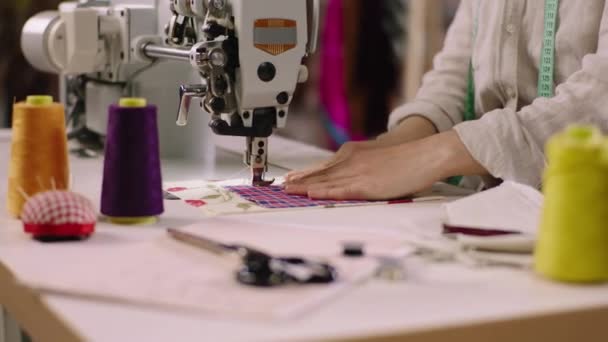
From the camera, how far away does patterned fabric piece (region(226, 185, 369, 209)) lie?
150 cm

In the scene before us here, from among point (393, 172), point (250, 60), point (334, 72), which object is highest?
point (250, 60)

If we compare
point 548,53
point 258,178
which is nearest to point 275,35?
point 258,178

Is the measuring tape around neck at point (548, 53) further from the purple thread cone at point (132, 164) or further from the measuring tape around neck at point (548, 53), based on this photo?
the purple thread cone at point (132, 164)

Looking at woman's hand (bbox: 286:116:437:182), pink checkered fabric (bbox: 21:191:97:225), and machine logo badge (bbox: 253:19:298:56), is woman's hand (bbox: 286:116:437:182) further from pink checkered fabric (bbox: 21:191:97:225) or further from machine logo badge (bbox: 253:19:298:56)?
pink checkered fabric (bbox: 21:191:97:225)

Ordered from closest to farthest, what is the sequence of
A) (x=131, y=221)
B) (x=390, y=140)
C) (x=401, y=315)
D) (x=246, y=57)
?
(x=401, y=315)
(x=131, y=221)
(x=246, y=57)
(x=390, y=140)

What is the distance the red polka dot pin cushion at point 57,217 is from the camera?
48.3 inches

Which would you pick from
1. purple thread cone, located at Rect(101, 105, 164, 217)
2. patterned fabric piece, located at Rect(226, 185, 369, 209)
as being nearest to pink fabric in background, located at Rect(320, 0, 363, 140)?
patterned fabric piece, located at Rect(226, 185, 369, 209)

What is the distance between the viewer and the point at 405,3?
12.2 ft

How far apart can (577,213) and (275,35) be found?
66cm

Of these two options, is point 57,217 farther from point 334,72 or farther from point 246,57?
point 334,72

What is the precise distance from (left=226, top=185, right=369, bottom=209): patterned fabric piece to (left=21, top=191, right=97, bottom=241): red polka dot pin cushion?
1.06 ft

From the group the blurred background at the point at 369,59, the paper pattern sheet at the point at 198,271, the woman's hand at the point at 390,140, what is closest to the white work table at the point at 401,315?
the paper pattern sheet at the point at 198,271

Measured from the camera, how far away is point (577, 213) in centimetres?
103

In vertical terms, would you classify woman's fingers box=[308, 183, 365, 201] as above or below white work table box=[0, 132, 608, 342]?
below
